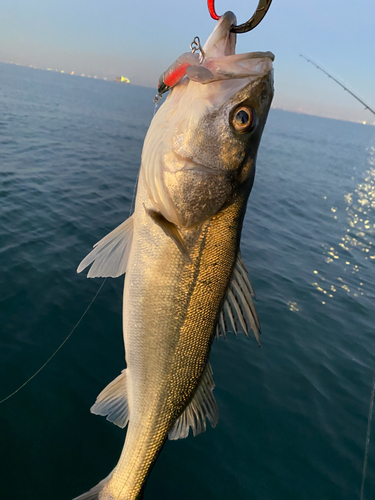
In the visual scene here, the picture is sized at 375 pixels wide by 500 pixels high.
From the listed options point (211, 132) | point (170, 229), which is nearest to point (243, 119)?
point (211, 132)

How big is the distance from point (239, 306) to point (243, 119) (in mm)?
1269

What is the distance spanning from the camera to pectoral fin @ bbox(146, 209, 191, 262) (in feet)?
6.51

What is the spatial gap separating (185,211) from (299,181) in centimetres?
2357

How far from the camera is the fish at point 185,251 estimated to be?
1.83 metres

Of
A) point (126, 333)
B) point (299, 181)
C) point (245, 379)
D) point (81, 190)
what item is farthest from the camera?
point (299, 181)

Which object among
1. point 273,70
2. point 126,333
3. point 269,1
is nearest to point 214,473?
point 126,333

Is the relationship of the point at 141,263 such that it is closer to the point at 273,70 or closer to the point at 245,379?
the point at 273,70

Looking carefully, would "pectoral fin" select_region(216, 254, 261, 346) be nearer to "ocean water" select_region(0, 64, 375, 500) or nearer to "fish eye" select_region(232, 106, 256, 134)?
"fish eye" select_region(232, 106, 256, 134)

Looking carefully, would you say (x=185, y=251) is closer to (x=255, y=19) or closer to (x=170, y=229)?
(x=170, y=229)

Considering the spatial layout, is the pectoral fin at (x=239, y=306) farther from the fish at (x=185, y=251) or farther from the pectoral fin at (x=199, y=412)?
the pectoral fin at (x=199, y=412)

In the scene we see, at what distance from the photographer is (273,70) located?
Answer: 6.18ft

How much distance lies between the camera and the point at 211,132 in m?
1.85

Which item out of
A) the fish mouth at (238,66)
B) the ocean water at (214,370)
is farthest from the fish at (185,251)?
the ocean water at (214,370)

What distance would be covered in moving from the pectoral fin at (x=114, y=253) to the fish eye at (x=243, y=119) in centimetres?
101
